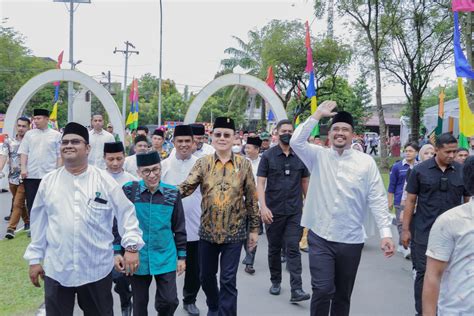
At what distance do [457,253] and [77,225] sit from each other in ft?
7.88

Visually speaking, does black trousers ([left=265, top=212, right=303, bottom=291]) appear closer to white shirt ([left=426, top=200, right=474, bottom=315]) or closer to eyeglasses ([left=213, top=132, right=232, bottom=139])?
eyeglasses ([left=213, top=132, right=232, bottom=139])

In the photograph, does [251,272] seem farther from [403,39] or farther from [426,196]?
[403,39]

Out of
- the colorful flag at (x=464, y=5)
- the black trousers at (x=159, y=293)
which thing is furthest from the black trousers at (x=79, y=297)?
the colorful flag at (x=464, y=5)

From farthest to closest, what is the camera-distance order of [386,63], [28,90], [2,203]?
[386,63] → [28,90] → [2,203]

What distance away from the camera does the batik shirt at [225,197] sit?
459cm

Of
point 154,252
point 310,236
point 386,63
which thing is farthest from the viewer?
point 386,63

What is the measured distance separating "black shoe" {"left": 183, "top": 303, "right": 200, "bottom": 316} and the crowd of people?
1 cm

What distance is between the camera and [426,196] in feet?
16.2

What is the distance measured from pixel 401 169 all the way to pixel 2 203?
31.8 ft

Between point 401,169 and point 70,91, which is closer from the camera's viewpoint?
point 401,169

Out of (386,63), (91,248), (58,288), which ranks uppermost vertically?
(386,63)

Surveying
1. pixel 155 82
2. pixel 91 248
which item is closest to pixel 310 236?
pixel 91 248

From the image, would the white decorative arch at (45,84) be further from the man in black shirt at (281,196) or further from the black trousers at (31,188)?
the man in black shirt at (281,196)

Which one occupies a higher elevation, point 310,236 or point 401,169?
point 401,169
